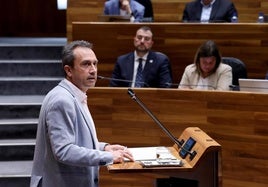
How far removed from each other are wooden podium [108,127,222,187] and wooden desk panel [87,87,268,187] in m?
0.93

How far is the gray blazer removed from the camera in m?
2.35

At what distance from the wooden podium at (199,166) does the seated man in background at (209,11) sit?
287cm

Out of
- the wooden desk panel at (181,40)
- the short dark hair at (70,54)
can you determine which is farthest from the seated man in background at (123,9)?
the short dark hair at (70,54)

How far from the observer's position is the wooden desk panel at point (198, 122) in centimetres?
361

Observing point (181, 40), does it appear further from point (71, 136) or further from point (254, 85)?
point (71, 136)

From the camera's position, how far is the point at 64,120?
94.2 inches

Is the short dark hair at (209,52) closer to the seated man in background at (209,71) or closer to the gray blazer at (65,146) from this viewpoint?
the seated man in background at (209,71)

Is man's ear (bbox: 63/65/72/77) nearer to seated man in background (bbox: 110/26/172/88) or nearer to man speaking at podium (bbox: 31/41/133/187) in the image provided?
man speaking at podium (bbox: 31/41/133/187)

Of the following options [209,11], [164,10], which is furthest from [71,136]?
[164,10]

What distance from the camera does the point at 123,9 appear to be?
18.8 ft

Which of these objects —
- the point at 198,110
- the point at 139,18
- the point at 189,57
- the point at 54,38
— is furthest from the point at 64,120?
the point at 54,38

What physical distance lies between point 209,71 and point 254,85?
2.18ft

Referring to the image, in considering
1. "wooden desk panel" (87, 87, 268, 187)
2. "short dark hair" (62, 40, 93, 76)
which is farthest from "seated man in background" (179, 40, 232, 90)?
"short dark hair" (62, 40, 93, 76)

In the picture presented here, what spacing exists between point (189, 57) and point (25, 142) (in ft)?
4.46
